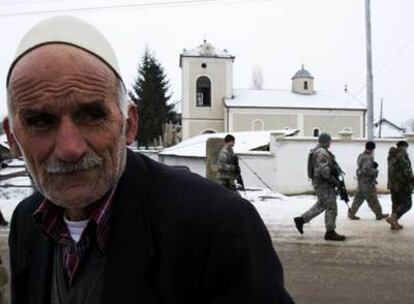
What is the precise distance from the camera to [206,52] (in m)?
57.1

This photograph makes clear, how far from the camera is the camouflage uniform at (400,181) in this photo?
1091 cm

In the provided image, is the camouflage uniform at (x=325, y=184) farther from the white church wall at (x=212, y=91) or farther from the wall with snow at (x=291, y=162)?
the white church wall at (x=212, y=91)

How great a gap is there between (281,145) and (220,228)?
19.8 m

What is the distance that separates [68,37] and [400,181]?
10427 millimetres

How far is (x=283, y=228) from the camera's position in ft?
37.2

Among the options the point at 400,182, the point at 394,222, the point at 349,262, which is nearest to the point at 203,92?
the point at 394,222

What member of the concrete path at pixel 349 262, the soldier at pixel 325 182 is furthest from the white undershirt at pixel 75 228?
the soldier at pixel 325 182

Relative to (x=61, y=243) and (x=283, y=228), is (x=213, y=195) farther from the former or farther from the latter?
(x=283, y=228)

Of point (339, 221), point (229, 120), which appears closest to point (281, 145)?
point (339, 221)

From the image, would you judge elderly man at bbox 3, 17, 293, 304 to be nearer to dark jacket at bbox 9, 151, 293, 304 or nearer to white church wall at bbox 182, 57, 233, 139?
dark jacket at bbox 9, 151, 293, 304

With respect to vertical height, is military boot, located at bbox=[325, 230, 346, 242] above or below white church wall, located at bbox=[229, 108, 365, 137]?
below

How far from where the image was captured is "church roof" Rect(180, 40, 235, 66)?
5650cm

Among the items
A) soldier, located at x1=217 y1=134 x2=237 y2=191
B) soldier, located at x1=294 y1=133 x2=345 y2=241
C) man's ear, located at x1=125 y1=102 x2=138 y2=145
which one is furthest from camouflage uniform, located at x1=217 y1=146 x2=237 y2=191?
man's ear, located at x1=125 y1=102 x2=138 y2=145

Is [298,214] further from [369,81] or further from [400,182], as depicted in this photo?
[369,81]
